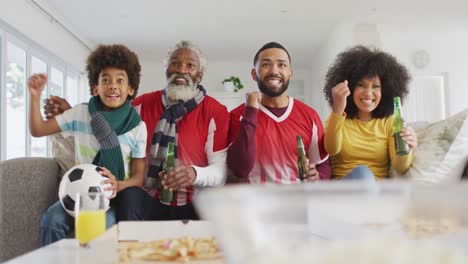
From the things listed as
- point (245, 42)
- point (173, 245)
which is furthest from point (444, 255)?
point (245, 42)

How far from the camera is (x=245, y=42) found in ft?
24.2

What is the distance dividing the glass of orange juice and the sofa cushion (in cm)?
118

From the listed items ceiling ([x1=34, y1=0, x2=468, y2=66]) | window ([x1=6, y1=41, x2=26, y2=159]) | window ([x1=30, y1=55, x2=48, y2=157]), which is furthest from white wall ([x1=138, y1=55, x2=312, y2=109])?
window ([x1=6, y1=41, x2=26, y2=159])

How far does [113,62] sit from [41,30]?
13.1ft

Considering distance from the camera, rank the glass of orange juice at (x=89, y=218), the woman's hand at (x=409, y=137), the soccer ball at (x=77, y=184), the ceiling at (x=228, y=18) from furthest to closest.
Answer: the ceiling at (x=228, y=18)
the woman's hand at (x=409, y=137)
the soccer ball at (x=77, y=184)
the glass of orange juice at (x=89, y=218)

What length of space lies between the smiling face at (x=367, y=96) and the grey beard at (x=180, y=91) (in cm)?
70

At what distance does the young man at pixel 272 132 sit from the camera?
1880 mm

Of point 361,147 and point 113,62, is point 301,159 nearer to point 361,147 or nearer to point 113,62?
point 361,147

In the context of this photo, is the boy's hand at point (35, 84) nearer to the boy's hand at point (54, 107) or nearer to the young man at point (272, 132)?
the boy's hand at point (54, 107)

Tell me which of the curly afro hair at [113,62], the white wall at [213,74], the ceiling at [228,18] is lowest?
the curly afro hair at [113,62]

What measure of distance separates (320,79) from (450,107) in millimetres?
2050

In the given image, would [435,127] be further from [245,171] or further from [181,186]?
[181,186]

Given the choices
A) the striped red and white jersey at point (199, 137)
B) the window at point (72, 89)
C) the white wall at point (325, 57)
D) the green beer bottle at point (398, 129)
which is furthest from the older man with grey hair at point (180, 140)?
the window at point (72, 89)

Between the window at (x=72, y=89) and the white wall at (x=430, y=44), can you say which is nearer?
the white wall at (x=430, y=44)
